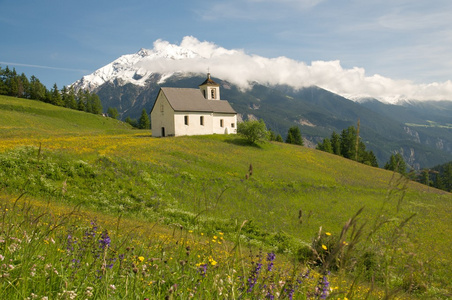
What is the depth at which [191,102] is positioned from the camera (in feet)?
216

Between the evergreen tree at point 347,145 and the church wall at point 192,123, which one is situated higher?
the church wall at point 192,123

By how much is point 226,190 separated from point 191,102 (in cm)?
3903

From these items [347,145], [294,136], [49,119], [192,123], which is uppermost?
[49,119]

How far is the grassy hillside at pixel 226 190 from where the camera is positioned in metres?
19.6

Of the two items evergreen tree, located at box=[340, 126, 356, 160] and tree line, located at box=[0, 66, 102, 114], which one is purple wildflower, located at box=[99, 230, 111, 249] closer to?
evergreen tree, located at box=[340, 126, 356, 160]

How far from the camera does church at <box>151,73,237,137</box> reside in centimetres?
6169

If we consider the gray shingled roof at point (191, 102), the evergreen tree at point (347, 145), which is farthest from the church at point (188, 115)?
the evergreen tree at point (347, 145)

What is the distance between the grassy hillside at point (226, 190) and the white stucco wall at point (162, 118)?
10445mm

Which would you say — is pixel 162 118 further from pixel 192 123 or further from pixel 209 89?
pixel 209 89

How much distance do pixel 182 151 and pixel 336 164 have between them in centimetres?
3166

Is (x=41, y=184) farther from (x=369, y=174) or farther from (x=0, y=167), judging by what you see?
(x=369, y=174)

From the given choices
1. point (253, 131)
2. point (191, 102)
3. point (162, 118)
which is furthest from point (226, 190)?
point (191, 102)

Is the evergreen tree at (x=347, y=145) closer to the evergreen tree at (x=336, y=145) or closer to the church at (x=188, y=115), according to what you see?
the evergreen tree at (x=336, y=145)

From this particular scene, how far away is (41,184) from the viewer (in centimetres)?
2109
